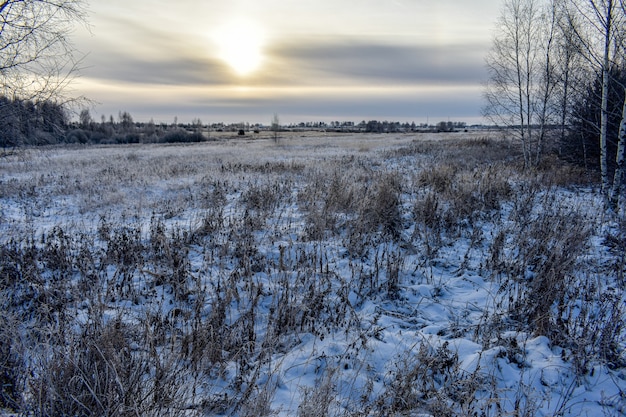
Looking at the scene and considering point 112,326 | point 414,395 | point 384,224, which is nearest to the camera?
point 414,395

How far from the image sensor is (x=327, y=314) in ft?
14.3

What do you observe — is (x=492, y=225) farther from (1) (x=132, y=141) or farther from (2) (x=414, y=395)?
(1) (x=132, y=141)

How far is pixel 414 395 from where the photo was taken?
2.95m

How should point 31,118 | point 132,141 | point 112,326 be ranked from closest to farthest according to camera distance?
point 112,326 < point 31,118 < point 132,141

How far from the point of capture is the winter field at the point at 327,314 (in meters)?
2.79

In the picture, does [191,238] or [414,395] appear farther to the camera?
[191,238]

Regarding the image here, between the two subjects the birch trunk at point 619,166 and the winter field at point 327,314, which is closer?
the winter field at point 327,314

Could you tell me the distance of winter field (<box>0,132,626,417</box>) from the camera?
110 inches

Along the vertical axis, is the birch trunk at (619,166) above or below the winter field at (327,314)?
above

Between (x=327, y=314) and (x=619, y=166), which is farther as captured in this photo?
(x=619, y=166)

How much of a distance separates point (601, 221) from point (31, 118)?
44.0ft

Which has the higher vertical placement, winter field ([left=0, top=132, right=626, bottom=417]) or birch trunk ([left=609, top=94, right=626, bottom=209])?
birch trunk ([left=609, top=94, right=626, bottom=209])

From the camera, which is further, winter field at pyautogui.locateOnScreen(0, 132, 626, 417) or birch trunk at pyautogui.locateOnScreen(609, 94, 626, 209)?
birch trunk at pyautogui.locateOnScreen(609, 94, 626, 209)

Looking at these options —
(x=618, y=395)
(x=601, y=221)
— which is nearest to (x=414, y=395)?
(x=618, y=395)
